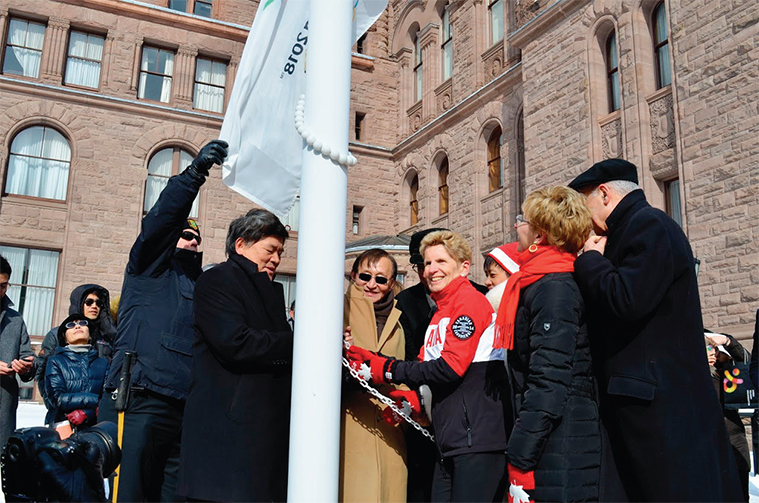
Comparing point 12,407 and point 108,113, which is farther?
point 108,113

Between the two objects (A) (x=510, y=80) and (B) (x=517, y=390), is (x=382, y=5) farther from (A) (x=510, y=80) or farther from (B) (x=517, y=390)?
(A) (x=510, y=80)

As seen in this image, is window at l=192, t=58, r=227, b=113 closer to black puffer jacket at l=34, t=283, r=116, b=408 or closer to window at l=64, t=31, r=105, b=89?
window at l=64, t=31, r=105, b=89

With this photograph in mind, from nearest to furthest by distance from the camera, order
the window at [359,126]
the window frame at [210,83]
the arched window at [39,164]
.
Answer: the arched window at [39,164], the window frame at [210,83], the window at [359,126]

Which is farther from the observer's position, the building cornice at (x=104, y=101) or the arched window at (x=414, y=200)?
the arched window at (x=414, y=200)

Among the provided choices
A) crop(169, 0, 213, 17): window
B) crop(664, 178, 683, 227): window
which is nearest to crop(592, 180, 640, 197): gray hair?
crop(664, 178, 683, 227): window

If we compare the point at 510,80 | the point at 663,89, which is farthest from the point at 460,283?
the point at 510,80

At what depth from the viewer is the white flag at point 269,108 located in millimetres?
2746

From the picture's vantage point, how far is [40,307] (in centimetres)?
1778

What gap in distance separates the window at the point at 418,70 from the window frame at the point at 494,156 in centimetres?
469

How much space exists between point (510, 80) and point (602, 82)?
389 cm

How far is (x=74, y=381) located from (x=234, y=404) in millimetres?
2717

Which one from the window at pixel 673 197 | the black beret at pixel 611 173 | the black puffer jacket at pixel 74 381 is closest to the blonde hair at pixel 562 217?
the black beret at pixel 611 173

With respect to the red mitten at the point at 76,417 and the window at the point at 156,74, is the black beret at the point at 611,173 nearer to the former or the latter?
the red mitten at the point at 76,417

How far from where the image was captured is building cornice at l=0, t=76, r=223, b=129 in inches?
715
